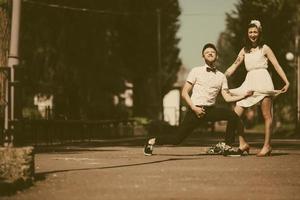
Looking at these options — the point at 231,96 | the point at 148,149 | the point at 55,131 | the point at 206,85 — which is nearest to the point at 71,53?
the point at 55,131

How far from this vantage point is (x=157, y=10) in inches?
2277

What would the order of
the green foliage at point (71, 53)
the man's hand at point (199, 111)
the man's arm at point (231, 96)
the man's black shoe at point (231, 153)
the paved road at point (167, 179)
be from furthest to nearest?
the green foliage at point (71, 53), the man's black shoe at point (231, 153), the man's hand at point (199, 111), the man's arm at point (231, 96), the paved road at point (167, 179)

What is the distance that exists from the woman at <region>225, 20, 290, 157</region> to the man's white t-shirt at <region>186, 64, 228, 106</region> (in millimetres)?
282

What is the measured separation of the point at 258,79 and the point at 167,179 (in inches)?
169

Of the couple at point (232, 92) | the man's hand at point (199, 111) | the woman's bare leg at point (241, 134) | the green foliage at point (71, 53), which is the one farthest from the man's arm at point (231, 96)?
the green foliage at point (71, 53)

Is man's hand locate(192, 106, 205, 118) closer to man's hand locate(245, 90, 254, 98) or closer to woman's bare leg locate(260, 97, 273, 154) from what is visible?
man's hand locate(245, 90, 254, 98)

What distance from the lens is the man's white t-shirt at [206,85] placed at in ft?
43.4

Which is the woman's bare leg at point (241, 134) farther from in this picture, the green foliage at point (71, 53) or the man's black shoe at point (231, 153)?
the green foliage at point (71, 53)

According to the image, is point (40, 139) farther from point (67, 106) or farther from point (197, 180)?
point (197, 180)

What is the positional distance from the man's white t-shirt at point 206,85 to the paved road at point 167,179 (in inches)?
36.5

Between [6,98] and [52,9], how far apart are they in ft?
72.9

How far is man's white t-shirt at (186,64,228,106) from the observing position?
13219mm

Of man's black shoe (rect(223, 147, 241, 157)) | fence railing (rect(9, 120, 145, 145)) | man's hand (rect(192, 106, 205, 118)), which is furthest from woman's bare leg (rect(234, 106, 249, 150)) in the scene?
fence railing (rect(9, 120, 145, 145))

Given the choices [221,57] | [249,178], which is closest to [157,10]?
[249,178]
